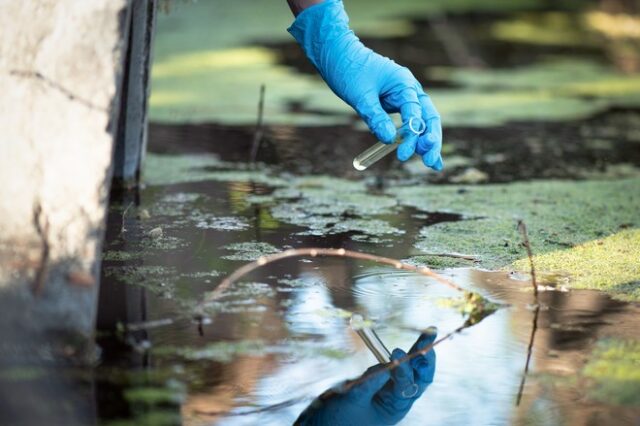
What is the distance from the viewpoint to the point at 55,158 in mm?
1564

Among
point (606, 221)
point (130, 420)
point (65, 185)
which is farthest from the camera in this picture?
point (606, 221)

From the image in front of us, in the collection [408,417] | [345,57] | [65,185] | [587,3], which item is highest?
[587,3]

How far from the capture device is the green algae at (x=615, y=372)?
4.85 feet

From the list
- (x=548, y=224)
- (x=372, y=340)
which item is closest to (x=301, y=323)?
(x=372, y=340)

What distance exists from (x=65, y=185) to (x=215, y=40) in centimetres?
377

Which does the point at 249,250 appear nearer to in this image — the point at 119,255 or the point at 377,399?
the point at 119,255

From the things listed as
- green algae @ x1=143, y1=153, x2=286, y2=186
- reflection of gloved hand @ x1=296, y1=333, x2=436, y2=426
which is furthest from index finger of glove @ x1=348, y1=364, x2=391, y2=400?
→ green algae @ x1=143, y1=153, x2=286, y2=186

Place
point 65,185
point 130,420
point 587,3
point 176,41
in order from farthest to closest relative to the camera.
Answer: point 587,3 < point 176,41 < point 65,185 < point 130,420

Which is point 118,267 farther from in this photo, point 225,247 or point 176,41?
point 176,41

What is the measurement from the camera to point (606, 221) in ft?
8.12

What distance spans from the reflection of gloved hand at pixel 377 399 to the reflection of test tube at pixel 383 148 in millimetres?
545

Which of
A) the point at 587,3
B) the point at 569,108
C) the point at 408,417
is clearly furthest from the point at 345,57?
the point at 587,3

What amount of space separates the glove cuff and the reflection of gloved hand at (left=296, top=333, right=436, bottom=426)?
0.85 m

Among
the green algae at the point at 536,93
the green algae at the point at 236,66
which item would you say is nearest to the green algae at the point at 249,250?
the green algae at the point at 236,66
